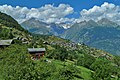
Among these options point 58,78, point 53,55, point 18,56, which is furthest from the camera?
point 53,55

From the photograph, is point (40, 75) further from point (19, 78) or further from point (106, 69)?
point (106, 69)

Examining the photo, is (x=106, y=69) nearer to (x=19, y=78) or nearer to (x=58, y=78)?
(x=58, y=78)

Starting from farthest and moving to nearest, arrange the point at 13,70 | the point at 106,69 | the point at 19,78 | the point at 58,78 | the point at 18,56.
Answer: the point at 106,69, the point at 18,56, the point at 58,78, the point at 13,70, the point at 19,78

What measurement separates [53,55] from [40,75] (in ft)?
286

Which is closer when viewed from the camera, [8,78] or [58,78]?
[8,78]

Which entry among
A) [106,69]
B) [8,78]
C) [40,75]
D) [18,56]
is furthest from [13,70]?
[106,69]

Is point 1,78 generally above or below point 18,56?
below

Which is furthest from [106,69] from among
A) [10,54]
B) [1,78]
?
[1,78]

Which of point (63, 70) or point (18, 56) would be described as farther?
point (63, 70)

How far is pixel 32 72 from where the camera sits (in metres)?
70.1

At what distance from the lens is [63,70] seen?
99062mm

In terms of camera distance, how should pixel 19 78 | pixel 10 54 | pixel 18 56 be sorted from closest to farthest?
pixel 19 78 → pixel 18 56 → pixel 10 54

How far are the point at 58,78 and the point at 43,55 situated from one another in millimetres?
83275

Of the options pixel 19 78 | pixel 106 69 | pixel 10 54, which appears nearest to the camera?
pixel 19 78
